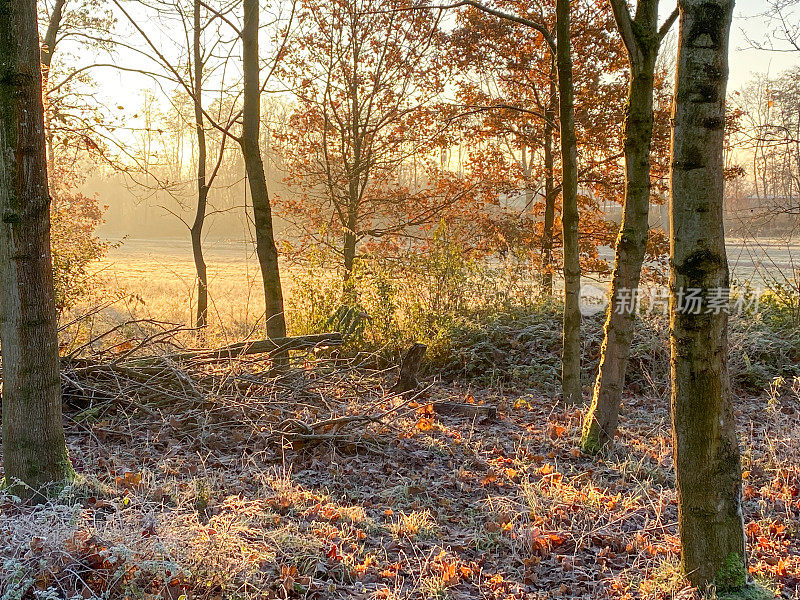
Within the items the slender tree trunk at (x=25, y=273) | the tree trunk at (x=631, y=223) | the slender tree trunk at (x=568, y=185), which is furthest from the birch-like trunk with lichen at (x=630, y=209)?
the slender tree trunk at (x=25, y=273)

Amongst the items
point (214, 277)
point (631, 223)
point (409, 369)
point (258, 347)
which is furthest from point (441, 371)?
point (214, 277)

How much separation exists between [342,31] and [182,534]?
31.0 ft

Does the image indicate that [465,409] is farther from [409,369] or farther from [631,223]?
[631,223]

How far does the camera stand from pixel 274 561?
10.2 feet

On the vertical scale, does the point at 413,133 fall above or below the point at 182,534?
above

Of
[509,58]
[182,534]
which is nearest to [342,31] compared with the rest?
[509,58]

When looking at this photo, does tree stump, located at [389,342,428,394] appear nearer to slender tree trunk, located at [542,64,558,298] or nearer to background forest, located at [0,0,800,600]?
background forest, located at [0,0,800,600]

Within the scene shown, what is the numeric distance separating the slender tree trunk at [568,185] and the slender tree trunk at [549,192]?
3945 millimetres

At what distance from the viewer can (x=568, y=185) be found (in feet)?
18.8

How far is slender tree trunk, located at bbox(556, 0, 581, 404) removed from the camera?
5.57 m

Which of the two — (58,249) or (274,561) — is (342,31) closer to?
(58,249)

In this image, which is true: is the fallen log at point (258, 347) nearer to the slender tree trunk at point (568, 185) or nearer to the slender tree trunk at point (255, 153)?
the slender tree trunk at point (255, 153)

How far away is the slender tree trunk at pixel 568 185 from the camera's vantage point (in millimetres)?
5574

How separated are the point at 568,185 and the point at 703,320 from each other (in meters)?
3.30
